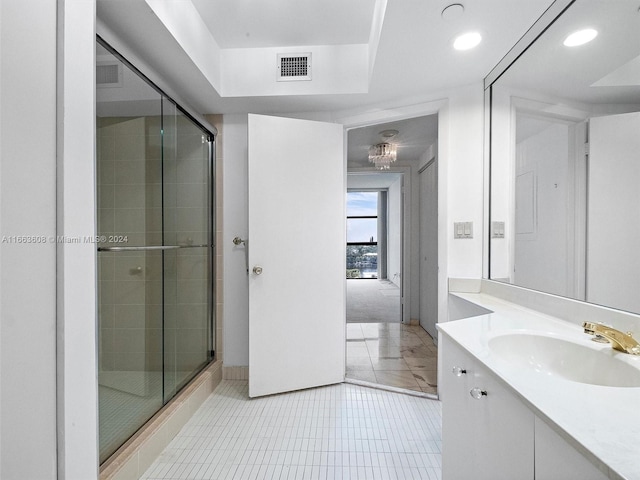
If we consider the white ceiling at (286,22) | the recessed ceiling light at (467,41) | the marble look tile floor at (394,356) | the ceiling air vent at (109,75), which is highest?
the white ceiling at (286,22)

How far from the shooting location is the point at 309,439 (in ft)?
5.24

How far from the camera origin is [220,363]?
2.30 m

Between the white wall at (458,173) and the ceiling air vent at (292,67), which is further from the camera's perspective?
the ceiling air vent at (292,67)

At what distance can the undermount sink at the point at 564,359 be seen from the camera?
2.70 ft

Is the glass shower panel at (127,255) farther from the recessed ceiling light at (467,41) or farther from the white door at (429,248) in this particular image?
the white door at (429,248)

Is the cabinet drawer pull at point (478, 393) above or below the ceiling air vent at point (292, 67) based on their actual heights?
below

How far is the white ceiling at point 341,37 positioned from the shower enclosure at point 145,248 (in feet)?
0.54

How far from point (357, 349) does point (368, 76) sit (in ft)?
7.88

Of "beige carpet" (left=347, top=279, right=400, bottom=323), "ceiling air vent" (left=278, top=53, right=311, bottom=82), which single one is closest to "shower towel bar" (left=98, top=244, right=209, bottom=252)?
"ceiling air vent" (left=278, top=53, right=311, bottom=82)

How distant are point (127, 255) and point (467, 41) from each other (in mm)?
2017

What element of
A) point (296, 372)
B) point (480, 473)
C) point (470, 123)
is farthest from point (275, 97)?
point (480, 473)

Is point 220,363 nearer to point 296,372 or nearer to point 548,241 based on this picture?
point 296,372

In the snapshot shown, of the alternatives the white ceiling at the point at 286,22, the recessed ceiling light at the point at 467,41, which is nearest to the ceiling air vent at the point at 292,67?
the white ceiling at the point at 286,22

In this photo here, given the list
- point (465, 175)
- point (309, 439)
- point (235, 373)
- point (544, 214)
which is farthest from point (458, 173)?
point (235, 373)
